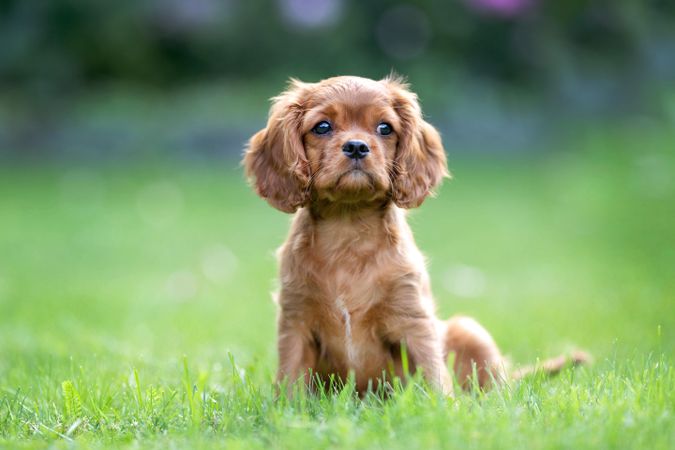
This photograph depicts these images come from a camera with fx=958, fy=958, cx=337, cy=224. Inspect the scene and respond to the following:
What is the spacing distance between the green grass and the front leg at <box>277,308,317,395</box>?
15cm

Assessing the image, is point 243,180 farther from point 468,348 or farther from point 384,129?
point 384,129

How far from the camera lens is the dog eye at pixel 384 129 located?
3.87 meters

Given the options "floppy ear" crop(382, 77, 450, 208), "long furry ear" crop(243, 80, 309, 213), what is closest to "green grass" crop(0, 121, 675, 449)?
"long furry ear" crop(243, 80, 309, 213)

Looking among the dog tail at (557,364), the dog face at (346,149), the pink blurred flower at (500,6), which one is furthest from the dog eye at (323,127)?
the pink blurred flower at (500,6)

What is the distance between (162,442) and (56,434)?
0.42m

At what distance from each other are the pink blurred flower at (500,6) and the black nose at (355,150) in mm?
12464

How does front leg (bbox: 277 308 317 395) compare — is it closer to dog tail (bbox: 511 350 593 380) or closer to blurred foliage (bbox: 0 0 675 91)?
dog tail (bbox: 511 350 593 380)

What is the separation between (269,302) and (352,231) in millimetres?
3060

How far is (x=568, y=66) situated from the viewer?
51.0 ft

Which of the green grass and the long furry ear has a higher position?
the long furry ear

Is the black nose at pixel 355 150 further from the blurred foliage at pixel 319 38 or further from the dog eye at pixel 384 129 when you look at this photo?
the blurred foliage at pixel 319 38

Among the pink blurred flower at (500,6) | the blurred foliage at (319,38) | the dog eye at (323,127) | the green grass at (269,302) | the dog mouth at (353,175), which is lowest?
the green grass at (269,302)

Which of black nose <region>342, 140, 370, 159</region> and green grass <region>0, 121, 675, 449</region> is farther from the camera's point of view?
black nose <region>342, 140, 370, 159</region>

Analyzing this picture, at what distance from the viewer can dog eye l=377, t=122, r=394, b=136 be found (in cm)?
387
